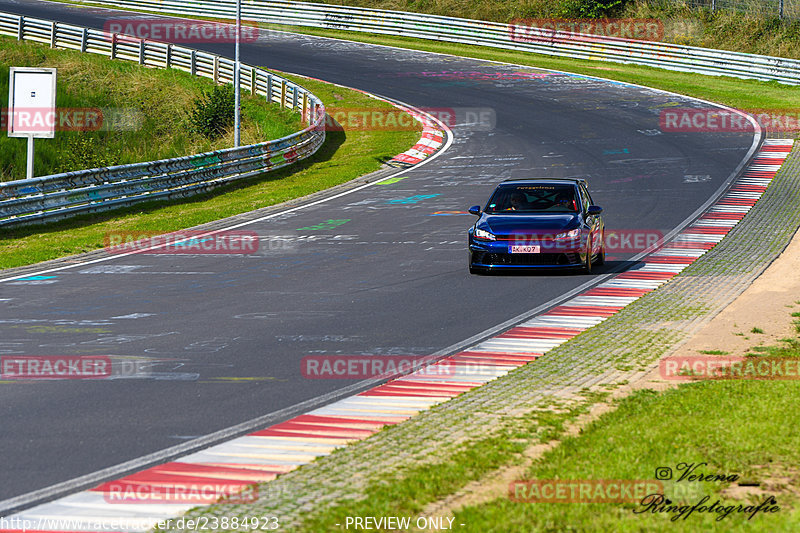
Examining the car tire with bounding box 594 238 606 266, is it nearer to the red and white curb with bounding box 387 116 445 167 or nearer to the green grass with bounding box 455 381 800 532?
the green grass with bounding box 455 381 800 532

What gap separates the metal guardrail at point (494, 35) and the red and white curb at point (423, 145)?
1663 cm

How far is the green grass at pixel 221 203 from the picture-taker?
A: 69.1 feet

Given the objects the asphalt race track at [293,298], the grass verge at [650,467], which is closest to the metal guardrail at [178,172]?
the asphalt race track at [293,298]

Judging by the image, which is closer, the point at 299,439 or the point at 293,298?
the point at 299,439

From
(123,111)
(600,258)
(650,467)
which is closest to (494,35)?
(123,111)

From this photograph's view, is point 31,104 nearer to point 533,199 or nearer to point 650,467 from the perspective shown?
point 533,199

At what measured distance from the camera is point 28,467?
7430 millimetres

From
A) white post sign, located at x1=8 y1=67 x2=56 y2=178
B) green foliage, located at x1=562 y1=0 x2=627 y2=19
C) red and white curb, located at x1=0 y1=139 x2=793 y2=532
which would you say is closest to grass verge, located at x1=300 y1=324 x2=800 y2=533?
red and white curb, located at x1=0 y1=139 x2=793 y2=532

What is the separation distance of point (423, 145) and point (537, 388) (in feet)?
85.8

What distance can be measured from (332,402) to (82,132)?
3365cm

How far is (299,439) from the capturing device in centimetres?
827

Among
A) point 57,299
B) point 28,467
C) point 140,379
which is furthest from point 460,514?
point 57,299

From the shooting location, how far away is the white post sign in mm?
24562

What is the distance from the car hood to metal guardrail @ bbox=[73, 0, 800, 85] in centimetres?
3302
